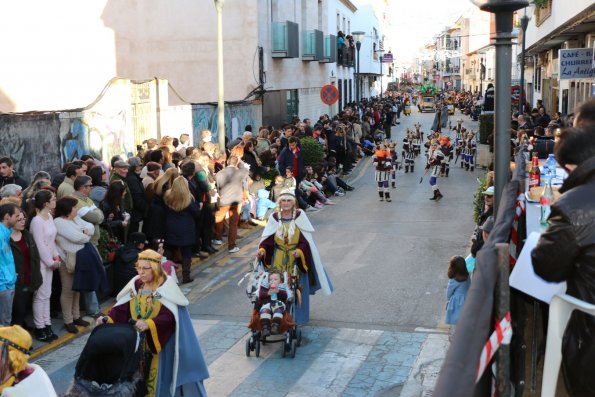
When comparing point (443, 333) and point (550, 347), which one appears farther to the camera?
point (443, 333)

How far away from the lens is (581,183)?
376 centimetres

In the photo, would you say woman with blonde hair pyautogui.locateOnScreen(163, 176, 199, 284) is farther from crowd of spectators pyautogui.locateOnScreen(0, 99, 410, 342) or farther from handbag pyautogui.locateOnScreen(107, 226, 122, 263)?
handbag pyautogui.locateOnScreen(107, 226, 122, 263)

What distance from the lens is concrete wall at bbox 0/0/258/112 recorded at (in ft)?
72.2

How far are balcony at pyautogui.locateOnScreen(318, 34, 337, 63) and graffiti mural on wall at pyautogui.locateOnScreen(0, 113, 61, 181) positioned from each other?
2405cm

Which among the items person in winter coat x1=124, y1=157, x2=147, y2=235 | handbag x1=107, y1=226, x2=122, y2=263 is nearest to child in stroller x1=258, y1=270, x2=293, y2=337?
handbag x1=107, y1=226, x2=122, y2=263

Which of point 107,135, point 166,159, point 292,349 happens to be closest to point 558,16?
point 107,135

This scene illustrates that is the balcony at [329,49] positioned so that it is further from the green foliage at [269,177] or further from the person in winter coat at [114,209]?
the person in winter coat at [114,209]

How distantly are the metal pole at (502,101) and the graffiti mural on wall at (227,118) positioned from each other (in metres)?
17.2

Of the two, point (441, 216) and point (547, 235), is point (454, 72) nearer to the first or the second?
point (441, 216)

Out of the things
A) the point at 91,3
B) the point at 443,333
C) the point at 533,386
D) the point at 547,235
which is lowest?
the point at 443,333

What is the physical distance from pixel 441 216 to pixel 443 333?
8.84m

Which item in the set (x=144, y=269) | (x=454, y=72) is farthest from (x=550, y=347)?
(x=454, y=72)

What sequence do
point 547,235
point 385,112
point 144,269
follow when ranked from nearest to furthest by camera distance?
point 547,235
point 144,269
point 385,112

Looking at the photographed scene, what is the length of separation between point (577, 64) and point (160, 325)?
56.6ft
